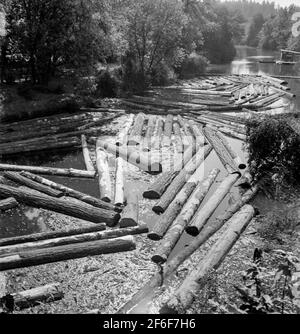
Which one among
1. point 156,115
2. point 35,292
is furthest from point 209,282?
point 156,115

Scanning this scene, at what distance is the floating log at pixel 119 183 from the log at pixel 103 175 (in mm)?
235

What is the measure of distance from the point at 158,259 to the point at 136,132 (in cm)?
1076

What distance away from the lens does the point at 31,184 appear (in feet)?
41.7

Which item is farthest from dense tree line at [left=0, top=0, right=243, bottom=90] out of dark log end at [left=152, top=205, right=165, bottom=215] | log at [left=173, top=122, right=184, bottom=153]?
dark log end at [left=152, top=205, right=165, bottom=215]

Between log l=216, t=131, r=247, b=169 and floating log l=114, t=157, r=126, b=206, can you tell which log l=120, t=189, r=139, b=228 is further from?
log l=216, t=131, r=247, b=169

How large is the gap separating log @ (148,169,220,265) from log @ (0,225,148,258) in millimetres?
928

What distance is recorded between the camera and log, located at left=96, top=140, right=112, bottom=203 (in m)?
12.0

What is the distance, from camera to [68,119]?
2077 cm

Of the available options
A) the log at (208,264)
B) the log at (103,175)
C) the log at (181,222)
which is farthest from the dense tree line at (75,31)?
the log at (208,264)

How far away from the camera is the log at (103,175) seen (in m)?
12.0

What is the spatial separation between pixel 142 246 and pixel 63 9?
17.9 m

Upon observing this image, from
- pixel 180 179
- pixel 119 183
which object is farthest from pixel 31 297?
pixel 180 179

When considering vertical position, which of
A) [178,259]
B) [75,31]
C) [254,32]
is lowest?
[178,259]

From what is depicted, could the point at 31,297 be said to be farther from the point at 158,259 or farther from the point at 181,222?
the point at 181,222
